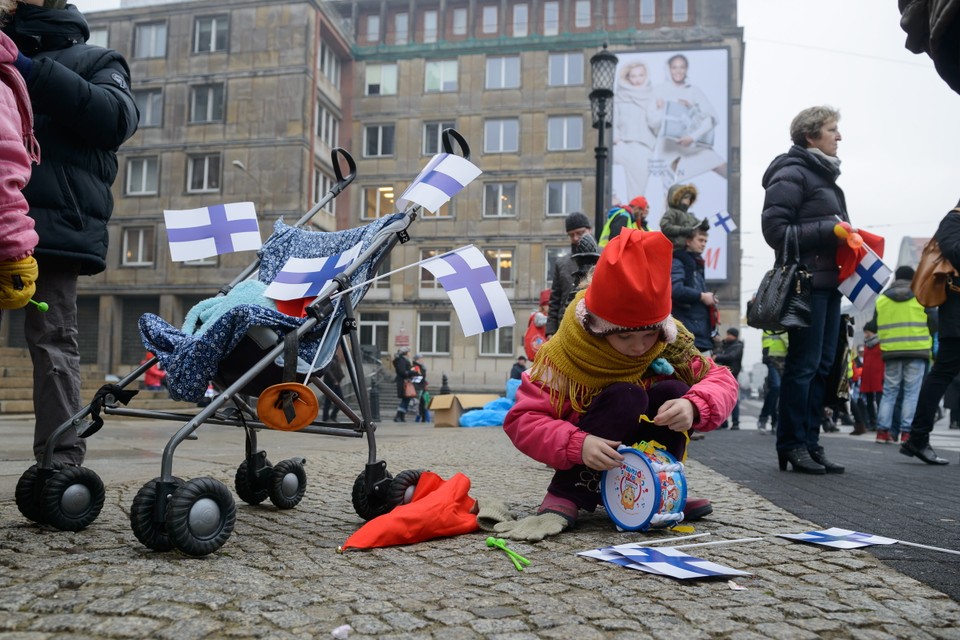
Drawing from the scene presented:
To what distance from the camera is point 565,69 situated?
114 feet

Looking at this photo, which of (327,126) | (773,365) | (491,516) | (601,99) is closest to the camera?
(491,516)

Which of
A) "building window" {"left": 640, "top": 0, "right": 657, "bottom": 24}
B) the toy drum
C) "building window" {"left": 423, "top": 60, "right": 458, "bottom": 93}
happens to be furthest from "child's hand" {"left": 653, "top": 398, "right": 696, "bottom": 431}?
"building window" {"left": 640, "top": 0, "right": 657, "bottom": 24}

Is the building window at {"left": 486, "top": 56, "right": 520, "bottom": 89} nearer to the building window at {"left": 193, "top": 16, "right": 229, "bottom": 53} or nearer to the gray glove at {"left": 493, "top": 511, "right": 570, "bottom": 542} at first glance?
the building window at {"left": 193, "top": 16, "right": 229, "bottom": 53}

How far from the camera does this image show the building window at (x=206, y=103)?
33406mm

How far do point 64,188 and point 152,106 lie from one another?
1351 inches

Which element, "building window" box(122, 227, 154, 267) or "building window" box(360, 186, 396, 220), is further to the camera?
"building window" box(360, 186, 396, 220)

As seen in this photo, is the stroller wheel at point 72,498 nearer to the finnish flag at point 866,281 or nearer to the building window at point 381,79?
the finnish flag at point 866,281

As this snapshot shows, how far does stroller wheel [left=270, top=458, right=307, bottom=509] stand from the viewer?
133 inches

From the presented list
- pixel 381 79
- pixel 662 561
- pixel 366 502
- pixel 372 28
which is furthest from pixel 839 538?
pixel 372 28

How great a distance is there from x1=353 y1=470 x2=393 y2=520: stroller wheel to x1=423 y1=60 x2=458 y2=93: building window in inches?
1353

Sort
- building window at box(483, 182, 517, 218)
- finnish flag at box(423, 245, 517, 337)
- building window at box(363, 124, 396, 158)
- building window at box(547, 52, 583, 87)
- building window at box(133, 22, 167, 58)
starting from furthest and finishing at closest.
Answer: building window at box(363, 124, 396, 158) < building window at box(547, 52, 583, 87) < building window at box(133, 22, 167, 58) < building window at box(483, 182, 517, 218) < finnish flag at box(423, 245, 517, 337)

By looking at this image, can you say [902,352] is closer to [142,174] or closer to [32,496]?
[32,496]

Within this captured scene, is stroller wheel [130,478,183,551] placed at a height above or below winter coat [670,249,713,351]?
below

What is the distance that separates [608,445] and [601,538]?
316 millimetres
